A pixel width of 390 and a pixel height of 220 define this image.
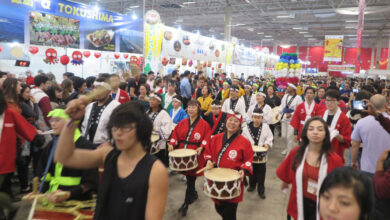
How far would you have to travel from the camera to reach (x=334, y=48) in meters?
15.9

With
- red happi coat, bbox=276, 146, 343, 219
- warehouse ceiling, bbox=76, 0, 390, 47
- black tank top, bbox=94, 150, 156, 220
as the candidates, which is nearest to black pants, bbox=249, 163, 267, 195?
red happi coat, bbox=276, 146, 343, 219

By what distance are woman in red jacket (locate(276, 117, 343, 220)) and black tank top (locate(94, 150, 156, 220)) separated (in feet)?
4.60

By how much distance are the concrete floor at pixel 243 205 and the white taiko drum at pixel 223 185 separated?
988mm

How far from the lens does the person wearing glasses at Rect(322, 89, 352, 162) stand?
12.5ft

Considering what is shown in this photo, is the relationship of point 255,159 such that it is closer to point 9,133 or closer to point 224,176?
point 224,176

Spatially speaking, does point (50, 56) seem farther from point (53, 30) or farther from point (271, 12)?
point (271, 12)

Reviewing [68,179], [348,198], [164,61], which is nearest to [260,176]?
[68,179]

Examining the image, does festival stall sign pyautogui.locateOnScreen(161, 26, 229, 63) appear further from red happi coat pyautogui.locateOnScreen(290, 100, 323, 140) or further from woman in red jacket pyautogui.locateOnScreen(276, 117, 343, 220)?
woman in red jacket pyautogui.locateOnScreen(276, 117, 343, 220)

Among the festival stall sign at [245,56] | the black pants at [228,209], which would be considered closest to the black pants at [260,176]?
the black pants at [228,209]

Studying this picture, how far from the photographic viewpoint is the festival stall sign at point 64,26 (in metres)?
6.61

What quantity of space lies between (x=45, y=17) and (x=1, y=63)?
1.57 m

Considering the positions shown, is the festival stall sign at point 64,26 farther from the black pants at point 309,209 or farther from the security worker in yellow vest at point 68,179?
the black pants at point 309,209

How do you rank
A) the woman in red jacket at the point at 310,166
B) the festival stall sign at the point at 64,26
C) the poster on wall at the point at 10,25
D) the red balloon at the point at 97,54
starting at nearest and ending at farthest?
1. the woman in red jacket at the point at 310,166
2. the poster on wall at the point at 10,25
3. the festival stall sign at the point at 64,26
4. the red balloon at the point at 97,54

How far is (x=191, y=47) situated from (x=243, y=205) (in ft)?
30.1
